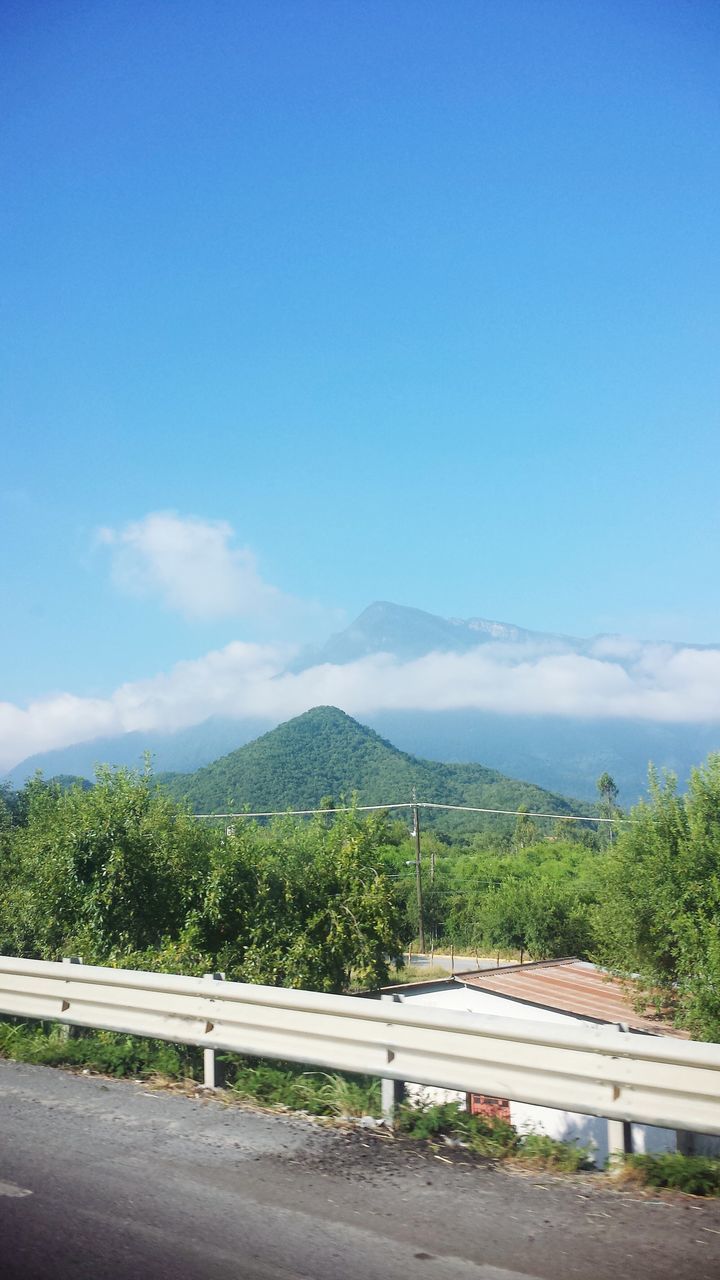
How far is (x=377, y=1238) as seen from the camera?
4.41m

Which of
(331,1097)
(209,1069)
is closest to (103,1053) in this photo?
(209,1069)

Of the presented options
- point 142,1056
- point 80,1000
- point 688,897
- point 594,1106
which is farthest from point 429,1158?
point 688,897

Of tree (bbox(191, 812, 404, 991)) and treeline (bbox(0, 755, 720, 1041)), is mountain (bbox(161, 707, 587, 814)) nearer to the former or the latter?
treeline (bbox(0, 755, 720, 1041))

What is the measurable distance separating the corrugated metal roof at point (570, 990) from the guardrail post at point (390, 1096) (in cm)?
2079

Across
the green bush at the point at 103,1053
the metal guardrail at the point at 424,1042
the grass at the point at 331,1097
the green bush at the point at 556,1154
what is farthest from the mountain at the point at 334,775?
the green bush at the point at 556,1154

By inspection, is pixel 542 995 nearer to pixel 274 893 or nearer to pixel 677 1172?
pixel 274 893

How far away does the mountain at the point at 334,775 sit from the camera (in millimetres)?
123625

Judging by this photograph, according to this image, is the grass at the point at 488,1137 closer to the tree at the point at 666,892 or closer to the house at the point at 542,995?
the house at the point at 542,995

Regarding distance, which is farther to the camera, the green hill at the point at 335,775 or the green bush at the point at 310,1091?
the green hill at the point at 335,775

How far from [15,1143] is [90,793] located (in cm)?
1599

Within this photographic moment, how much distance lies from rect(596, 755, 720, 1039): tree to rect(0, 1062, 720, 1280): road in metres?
22.7

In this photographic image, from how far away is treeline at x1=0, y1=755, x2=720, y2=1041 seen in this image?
19.8 meters

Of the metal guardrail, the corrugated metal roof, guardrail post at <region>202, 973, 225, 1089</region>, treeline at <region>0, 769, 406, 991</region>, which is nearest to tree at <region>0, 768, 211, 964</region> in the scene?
treeline at <region>0, 769, 406, 991</region>

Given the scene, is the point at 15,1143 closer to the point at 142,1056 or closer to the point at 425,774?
the point at 142,1056
